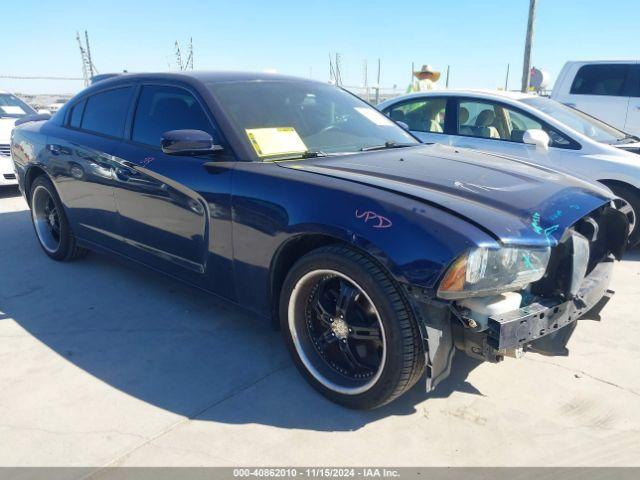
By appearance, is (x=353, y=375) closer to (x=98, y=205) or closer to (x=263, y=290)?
(x=263, y=290)

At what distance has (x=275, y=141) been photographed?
3.01m

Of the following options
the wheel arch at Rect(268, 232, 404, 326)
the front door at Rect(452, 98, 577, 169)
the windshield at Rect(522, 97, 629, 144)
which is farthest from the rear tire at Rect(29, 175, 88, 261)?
the windshield at Rect(522, 97, 629, 144)

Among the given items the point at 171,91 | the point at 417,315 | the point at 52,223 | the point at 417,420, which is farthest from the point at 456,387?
the point at 52,223

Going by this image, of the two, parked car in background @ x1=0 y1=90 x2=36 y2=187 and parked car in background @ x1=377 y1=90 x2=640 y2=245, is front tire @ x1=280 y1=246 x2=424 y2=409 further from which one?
parked car in background @ x1=0 y1=90 x2=36 y2=187

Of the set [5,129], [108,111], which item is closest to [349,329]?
[108,111]

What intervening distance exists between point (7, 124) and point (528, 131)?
23.6ft

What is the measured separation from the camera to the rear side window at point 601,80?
8320mm

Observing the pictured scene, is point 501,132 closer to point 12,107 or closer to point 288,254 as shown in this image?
point 288,254

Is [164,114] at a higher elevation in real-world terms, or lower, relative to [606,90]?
higher

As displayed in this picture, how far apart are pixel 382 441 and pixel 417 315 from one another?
0.61 meters

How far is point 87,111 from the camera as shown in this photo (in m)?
4.20

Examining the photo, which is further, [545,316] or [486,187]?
[486,187]

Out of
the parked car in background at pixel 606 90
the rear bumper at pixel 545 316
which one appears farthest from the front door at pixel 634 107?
the rear bumper at pixel 545 316

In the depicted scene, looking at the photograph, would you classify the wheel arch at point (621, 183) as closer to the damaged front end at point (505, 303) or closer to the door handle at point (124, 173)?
the damaged front end at point (505, 303)
